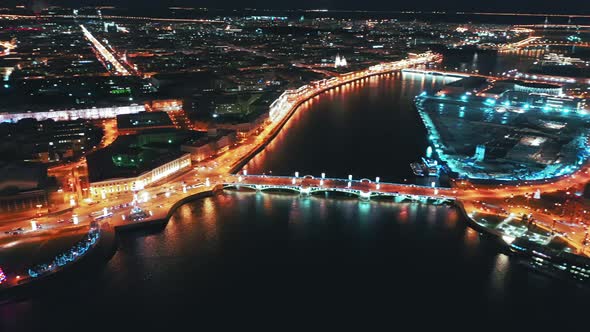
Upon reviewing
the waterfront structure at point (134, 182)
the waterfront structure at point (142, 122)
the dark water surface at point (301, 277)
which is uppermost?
the waterfront structure at point (142, 122)

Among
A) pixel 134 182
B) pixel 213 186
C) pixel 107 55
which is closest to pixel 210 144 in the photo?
pixel 213 186

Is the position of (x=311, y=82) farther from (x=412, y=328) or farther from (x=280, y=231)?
(x=412, y=328)

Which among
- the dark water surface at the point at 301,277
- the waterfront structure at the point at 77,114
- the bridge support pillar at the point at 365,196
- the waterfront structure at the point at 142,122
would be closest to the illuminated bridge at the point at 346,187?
the bridge support pillar at the point at 365,196

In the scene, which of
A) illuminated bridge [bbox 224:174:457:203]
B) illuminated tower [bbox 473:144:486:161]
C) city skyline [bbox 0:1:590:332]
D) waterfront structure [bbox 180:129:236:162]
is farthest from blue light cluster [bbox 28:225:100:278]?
illuminated tower [bbox 473:144:486:161]

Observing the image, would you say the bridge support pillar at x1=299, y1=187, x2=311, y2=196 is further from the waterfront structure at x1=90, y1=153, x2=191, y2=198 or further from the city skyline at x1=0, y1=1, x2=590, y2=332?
the waterfront structure at x1=90, y1=153, x2=191, y2=198

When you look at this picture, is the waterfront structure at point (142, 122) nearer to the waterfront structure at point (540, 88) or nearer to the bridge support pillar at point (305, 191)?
the bridge support pillar at point (305, 191)
